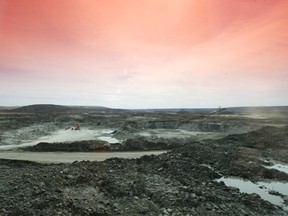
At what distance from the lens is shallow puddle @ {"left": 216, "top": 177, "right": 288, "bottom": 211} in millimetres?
13555

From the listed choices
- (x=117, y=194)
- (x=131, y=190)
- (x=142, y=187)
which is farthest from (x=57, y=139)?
(x=117, y=194)

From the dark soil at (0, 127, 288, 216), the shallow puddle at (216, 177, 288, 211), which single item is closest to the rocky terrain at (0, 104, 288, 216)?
the dark soil at (0, 127, 288, 216)

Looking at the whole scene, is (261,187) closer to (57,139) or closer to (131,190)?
(131,190)

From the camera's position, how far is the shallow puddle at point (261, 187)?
534 inches

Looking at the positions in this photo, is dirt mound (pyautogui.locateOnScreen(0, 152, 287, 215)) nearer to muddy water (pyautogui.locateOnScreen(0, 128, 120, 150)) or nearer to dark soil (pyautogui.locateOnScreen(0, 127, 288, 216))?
dark soil (pyautogui.locateOnScreen(0, 127, 288, 216))

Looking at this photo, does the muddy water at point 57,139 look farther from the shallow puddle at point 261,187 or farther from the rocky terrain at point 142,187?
the shallow puddle at point 261,187

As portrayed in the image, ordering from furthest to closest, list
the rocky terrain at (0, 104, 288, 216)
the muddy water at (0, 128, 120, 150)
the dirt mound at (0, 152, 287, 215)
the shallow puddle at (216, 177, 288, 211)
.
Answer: the muddy water at (0, 128, 120, 150) → the shallow puddle at (216, 177, 288, 211) → the rocky terrain at (0, 104, 288, 216) → the dirt mound at (0, 152, 287, 215)

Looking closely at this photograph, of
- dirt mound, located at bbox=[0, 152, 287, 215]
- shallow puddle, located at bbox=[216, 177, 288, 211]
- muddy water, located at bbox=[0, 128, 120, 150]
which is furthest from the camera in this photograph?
muddy water, located at bbox=[0, 128, 120, 150]

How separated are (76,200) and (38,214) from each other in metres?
1.60

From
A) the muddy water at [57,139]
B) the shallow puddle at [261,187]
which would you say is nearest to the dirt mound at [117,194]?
the shallow puddle at [261,187]

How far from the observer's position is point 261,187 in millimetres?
15094

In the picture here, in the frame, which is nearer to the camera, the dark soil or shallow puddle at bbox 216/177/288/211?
the dark soil

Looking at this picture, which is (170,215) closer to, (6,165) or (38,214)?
(38,214)

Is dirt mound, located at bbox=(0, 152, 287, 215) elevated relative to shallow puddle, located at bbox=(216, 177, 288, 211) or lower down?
elevated
